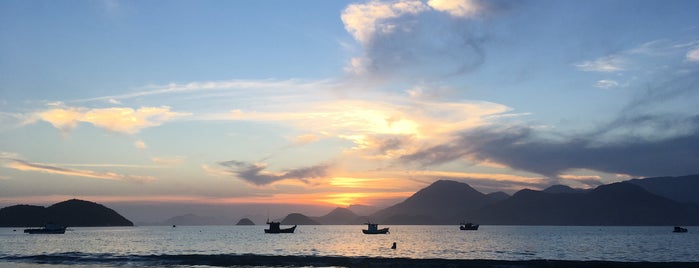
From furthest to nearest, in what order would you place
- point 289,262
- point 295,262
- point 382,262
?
1. point 295,262
2. point 289,262
3. point 382,262

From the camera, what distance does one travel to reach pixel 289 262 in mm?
83375

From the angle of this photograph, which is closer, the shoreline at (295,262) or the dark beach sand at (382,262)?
the dark beach sand at (382,262)

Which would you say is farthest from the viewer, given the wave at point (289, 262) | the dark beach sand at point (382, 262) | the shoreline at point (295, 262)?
the wave at point (289, 262)

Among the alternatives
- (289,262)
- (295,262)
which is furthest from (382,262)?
(289,262)

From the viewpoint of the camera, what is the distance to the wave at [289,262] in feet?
252

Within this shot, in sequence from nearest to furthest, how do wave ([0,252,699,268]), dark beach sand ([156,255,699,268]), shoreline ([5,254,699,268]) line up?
dark beach sand ([156,255,699,268]), shoreline ([5,254,699,268]), wave ([0,252,699,268])

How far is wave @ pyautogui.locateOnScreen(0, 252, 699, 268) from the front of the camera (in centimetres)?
7681

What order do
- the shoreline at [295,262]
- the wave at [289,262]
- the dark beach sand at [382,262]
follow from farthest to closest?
1. the wave at [289,262]
2. the shoreline at [295,262]
3. the dark beach sand at [382,262]

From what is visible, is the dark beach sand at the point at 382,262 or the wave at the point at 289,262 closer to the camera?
the dark beach sand at the point at 382,262

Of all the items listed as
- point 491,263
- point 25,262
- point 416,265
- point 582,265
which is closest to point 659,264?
point 582,265

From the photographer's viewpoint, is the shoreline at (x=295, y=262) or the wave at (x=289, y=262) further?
the wave at (x=289, y=262)

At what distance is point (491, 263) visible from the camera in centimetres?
7912

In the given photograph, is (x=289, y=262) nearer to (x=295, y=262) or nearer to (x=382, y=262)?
(x=295, y=262)

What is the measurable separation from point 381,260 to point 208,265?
2403 cm
